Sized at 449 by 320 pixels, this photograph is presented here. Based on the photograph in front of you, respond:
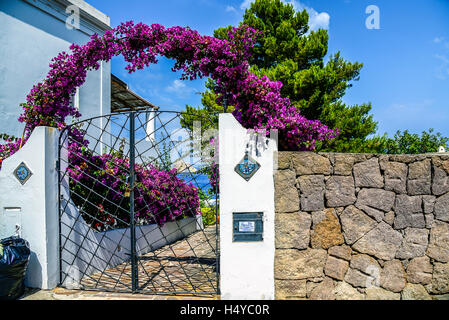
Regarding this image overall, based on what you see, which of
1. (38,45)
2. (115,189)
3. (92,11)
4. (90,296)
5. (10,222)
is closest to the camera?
(90,296)

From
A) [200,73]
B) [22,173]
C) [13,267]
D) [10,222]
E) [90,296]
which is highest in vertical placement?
[200,73]

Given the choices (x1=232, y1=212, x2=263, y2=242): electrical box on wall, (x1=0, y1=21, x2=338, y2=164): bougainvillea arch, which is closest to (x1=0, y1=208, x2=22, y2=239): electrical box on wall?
(x1=0, y1=21, x2=338, y2=164): bougainvillea arch

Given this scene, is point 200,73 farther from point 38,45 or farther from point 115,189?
point 38,45

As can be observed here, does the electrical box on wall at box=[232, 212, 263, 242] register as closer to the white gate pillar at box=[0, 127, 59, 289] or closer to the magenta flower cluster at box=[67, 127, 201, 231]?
the magenta flower cluster at box=[67, 127, 201, 231]

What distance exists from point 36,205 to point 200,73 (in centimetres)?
274

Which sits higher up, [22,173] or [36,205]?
[22,173]

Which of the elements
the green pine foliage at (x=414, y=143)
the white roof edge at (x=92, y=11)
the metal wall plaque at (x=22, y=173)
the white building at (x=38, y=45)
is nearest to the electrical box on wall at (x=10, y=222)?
the metal wall plaque at (x=22, y=173)

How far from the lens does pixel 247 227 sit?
339cm

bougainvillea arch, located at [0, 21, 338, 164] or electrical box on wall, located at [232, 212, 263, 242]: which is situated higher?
bougainvillea arch, located at [0, 21, 338, 164]

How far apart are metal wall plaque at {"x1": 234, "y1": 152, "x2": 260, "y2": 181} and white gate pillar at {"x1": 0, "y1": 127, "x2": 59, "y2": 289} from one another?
2.46m

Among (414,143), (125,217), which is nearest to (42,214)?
(125,217)

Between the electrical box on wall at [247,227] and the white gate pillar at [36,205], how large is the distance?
2392 millimetres

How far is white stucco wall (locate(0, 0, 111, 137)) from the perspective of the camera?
639cm
